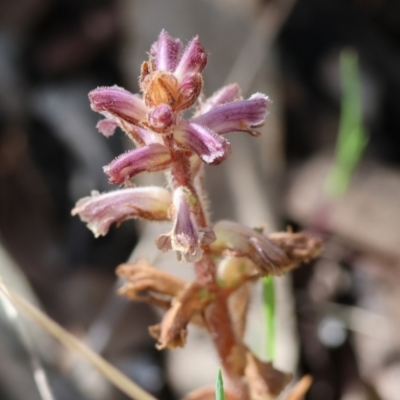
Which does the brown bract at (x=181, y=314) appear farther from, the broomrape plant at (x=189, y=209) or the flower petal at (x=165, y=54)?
the flower petal at (x=165, y=54)

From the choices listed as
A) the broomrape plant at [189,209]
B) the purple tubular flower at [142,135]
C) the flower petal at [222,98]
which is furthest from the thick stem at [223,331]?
the flower petal at [222,98]

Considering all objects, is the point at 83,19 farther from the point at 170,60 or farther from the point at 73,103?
the point at 170,60

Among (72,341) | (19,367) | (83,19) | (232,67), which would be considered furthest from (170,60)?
(83,19)

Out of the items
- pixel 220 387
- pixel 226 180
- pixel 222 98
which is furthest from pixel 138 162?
pixel 226 180

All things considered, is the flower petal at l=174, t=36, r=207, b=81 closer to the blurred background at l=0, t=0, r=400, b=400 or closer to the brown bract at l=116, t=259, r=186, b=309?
the brown bract at l=116, t=259, r=186, b=309

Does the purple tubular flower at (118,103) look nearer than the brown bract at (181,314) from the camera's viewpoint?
Yes

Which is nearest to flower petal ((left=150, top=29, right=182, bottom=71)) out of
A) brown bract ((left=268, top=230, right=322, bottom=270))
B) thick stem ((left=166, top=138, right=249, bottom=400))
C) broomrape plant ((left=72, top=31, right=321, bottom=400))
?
broomrape plant ((left=72, top=31, right=321, bottom=400))

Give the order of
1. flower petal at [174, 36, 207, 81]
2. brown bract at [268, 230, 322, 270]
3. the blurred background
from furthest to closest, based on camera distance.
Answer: the blurred background
brown bract at [268, 230, 322, 270]
flower petal at [174, 36, 207, 81]
